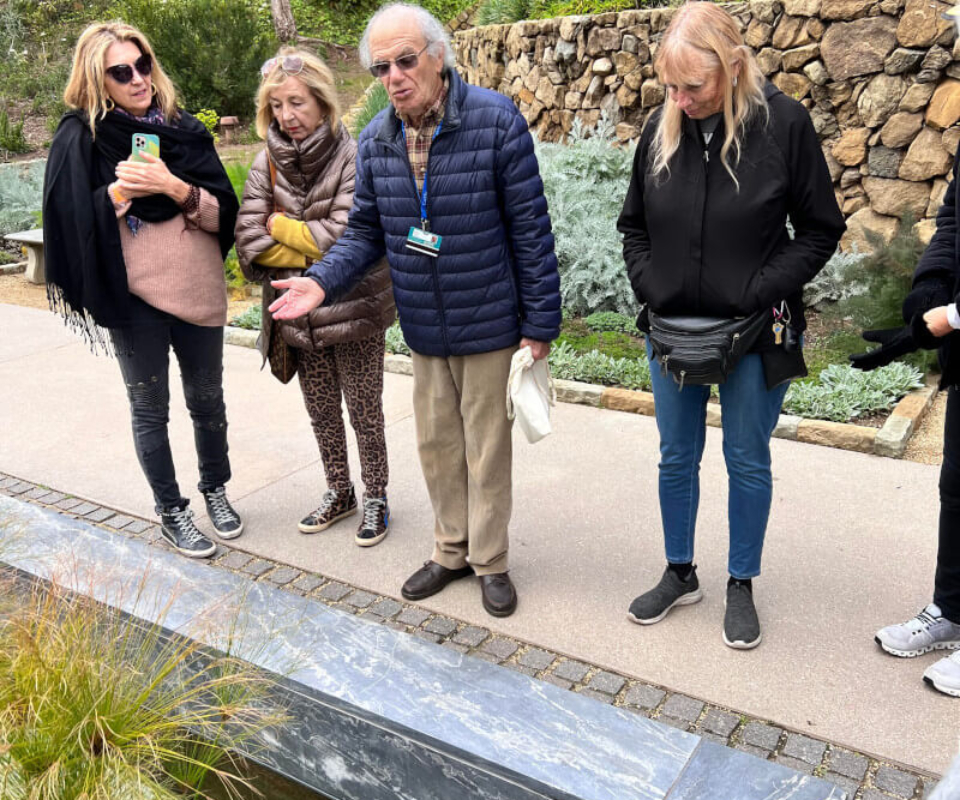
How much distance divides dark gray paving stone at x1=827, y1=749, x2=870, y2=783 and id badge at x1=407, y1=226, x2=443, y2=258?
190 centimetres

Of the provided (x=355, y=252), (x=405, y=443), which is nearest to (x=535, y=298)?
(x=355, y=252)

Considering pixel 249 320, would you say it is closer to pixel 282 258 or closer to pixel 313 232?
pixel 282 258

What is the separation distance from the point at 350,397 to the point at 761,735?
204 cm

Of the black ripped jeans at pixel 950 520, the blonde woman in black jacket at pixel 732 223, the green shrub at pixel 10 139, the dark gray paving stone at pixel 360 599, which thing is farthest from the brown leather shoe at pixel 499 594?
the green shrub at pixel 10 139

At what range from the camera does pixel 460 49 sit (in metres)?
10.7

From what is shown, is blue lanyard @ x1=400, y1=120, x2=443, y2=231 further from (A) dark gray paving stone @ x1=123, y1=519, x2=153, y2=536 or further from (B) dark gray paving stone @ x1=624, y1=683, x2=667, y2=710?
(A) dark gray paving stone @ x1=123, y1=519, x2=153, y2=536

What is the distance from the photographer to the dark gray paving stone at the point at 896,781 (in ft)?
8.38

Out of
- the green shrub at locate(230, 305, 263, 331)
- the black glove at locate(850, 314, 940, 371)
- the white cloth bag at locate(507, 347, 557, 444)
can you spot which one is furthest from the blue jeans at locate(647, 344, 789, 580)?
the green shrub at locate(230, 305, 263, 331)

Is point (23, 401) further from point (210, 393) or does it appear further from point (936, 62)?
point (936, 62)

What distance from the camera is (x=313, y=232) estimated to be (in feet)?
12.0

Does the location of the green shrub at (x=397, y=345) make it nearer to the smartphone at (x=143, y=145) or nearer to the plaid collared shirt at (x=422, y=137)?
the smartphone at (x=143, y=145)

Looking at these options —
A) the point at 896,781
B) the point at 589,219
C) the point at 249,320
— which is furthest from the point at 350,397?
the point at 249,320

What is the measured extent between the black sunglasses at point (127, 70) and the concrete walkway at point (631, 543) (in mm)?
1921

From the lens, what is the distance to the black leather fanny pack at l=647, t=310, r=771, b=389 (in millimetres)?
2891
